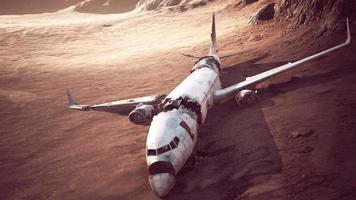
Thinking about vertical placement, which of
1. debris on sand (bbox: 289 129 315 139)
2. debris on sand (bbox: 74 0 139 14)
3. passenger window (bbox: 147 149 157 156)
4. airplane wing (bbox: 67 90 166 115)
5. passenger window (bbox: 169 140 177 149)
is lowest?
debris on sand (bbox: 74 0 139 14)

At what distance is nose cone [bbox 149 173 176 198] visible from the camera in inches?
610

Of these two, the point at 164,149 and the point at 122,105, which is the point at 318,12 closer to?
the point at 122,105

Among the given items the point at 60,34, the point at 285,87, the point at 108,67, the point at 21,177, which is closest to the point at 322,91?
the point at 285,87

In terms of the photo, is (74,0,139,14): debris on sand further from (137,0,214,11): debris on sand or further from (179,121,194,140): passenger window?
(179,121,194,140): passenger window

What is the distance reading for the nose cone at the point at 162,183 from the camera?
1550cm

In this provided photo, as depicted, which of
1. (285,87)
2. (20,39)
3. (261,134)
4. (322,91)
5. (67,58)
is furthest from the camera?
(20,39)

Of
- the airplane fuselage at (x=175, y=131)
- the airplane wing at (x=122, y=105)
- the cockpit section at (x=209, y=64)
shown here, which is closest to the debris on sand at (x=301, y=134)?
the airplane fuselage at (x=175, y=131)

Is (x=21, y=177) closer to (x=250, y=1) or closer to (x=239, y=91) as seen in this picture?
(x=239, y=91)

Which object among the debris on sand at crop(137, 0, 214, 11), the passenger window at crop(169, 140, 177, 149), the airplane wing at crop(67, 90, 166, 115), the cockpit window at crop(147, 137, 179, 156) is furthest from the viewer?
the debris on sand at crop(137, 0, 214, 11)

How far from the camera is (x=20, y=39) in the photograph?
64.1 meters

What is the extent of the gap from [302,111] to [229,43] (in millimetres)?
24599

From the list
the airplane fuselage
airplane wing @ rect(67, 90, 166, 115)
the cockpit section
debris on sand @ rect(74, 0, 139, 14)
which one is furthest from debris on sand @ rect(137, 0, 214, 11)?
the airplane fuselage

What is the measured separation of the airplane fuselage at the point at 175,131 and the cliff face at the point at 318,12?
18470 mm

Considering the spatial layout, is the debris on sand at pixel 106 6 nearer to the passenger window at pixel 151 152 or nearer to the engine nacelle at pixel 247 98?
the engine nacelle at pixel 247 98
